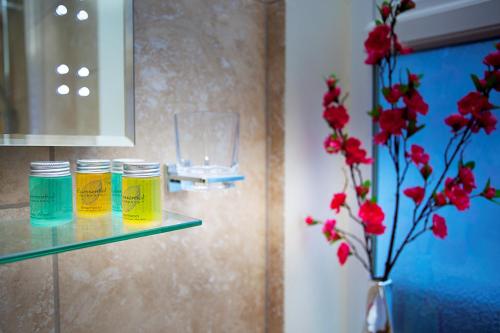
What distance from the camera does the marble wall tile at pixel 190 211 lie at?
808 mm

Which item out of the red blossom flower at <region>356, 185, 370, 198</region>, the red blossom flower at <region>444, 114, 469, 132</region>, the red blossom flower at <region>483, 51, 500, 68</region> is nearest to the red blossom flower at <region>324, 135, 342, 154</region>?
the red blossom flower at <region>356, 185, 370, 198</region>

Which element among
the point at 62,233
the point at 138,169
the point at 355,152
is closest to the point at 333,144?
the point at 355,152

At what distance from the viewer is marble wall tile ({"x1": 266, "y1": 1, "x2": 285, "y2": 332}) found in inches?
42.0

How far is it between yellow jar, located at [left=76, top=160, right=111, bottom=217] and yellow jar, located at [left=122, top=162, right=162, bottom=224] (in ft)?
0.18

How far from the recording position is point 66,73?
2.36ft

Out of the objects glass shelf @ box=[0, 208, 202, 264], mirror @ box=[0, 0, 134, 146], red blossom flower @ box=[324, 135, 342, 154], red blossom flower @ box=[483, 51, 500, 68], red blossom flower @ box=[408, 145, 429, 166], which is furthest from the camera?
red blossom flower @ box=[324, 135, 342, 154]

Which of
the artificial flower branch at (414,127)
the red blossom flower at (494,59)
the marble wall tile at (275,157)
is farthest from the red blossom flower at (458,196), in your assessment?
the marble wall tile at (275,157)

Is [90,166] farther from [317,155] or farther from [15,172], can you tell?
[317,155]

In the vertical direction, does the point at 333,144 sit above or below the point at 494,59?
below

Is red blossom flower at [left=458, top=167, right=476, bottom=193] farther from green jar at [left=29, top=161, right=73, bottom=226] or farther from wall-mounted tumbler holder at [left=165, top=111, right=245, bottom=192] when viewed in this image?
green jar at [left=29, top=161, right=73, bottom=226]

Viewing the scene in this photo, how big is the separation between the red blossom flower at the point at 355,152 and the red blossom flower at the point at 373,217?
0.11 metres

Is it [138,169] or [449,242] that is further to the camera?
[449,242]

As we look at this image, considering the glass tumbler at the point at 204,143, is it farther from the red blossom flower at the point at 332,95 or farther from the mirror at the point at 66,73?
the red blossom flower at the point at 332,95

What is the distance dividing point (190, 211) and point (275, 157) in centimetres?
29
